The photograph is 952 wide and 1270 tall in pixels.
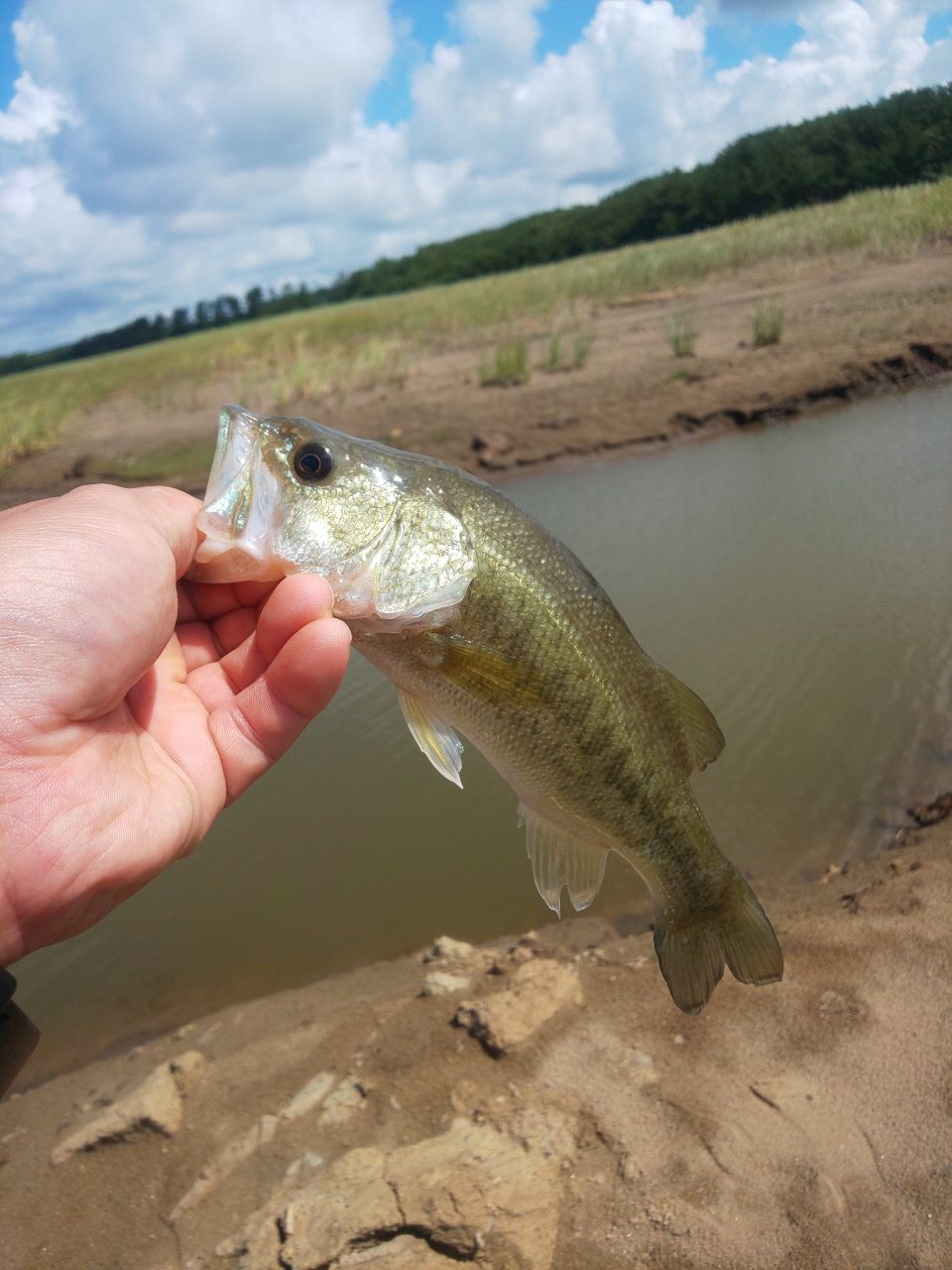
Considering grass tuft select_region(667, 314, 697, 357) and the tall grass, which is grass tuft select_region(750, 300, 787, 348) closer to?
grass tuft select_region(667, 314, 697, 357)

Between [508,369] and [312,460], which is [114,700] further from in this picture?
[508,369]

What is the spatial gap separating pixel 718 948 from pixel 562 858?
0.51 metres

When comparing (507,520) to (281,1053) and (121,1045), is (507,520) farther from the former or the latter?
(121,1045)

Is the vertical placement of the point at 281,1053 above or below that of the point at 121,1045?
above

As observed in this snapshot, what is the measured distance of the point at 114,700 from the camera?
2033 millimetres

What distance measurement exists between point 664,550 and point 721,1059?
5.63 metres

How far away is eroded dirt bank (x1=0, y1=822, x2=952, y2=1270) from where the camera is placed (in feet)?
7.65

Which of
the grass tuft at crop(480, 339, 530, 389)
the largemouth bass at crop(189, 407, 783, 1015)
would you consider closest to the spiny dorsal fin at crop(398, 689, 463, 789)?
the largemouth bass at crop(189, 407, 783, 1015)

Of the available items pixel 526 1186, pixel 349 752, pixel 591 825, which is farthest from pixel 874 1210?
pixel 349 752

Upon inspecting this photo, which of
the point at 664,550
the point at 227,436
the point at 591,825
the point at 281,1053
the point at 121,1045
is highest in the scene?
the point at 227,436

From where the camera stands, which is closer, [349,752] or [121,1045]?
[121,1045]

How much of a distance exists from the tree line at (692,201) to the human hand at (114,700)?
35.3m

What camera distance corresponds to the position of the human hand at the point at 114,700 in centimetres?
176

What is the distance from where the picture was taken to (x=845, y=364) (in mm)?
12383
